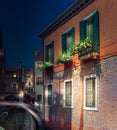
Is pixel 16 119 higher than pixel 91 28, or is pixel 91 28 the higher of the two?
pixel 91 28

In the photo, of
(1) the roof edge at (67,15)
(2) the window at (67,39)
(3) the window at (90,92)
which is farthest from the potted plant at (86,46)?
(2) the window at (67,39)

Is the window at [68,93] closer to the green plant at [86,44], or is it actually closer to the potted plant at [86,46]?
the potted plant at [86,46]

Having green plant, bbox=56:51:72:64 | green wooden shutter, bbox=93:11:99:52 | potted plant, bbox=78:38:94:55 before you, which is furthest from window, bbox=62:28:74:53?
green wooden shutter, bbox=93:11:99:52

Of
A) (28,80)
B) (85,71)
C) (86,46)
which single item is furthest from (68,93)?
(28,80)

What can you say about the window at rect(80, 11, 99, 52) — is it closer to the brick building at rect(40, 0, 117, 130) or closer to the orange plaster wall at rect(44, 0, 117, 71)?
the brick building at rect(40, 0, 117, 130)

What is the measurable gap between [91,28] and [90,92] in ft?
9.31

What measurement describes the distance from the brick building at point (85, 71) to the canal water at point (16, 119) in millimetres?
11023

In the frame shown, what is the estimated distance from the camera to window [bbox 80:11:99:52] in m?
15.0

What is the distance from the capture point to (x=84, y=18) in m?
16.8

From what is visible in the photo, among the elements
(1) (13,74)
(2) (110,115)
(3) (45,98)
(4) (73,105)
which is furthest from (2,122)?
(1) (13,74)

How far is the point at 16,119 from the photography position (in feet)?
7.55

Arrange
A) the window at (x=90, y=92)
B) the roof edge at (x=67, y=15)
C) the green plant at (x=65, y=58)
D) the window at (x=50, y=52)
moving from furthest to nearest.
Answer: the window at (x=50, y=52) → the green plant at (x=65, y=58) → the roof edge at (x=67, y=15) → the window at (x=90, y=92)

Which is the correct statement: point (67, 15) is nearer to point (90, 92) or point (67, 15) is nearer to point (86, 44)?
point (86, 44)

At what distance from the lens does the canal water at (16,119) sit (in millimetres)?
2266
